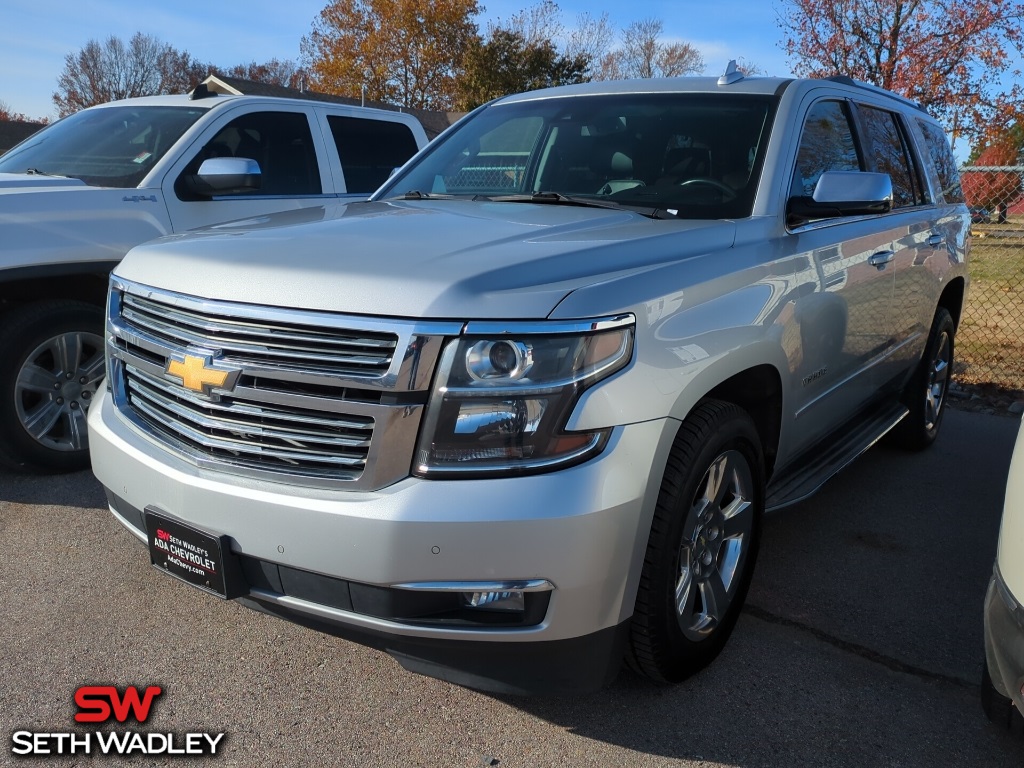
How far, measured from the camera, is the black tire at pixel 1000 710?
250 cm

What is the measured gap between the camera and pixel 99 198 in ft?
14.8

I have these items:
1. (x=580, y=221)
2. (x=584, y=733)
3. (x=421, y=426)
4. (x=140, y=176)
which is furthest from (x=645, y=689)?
(x=140, y=176)

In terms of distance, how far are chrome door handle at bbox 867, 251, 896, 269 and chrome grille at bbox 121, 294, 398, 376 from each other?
8.38 ft

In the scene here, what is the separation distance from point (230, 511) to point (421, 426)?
1.86ft

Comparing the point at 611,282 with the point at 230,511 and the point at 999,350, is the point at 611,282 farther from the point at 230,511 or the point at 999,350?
the point at 999,350

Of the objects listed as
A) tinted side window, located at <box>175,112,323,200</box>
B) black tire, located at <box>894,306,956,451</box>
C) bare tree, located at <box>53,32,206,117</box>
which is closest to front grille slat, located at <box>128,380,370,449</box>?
tinted side window, located at <box>175,112,323,200</box>

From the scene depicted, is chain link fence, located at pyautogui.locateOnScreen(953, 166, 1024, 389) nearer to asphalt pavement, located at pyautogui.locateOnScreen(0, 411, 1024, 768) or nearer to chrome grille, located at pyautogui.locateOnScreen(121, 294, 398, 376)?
asphalt pavement, located at pyautogui.locateOnScreen(0, 411, 1024, 768)

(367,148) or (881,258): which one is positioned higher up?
(367,148)

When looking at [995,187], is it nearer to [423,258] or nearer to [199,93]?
[199,93]

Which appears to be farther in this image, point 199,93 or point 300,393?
point 199,93

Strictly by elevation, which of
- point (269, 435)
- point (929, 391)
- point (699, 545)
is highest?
point (269, 435)

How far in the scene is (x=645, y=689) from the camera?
280 centimetres

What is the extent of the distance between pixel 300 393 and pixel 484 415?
1.56 feet

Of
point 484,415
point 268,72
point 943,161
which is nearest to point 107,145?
point 484,415
